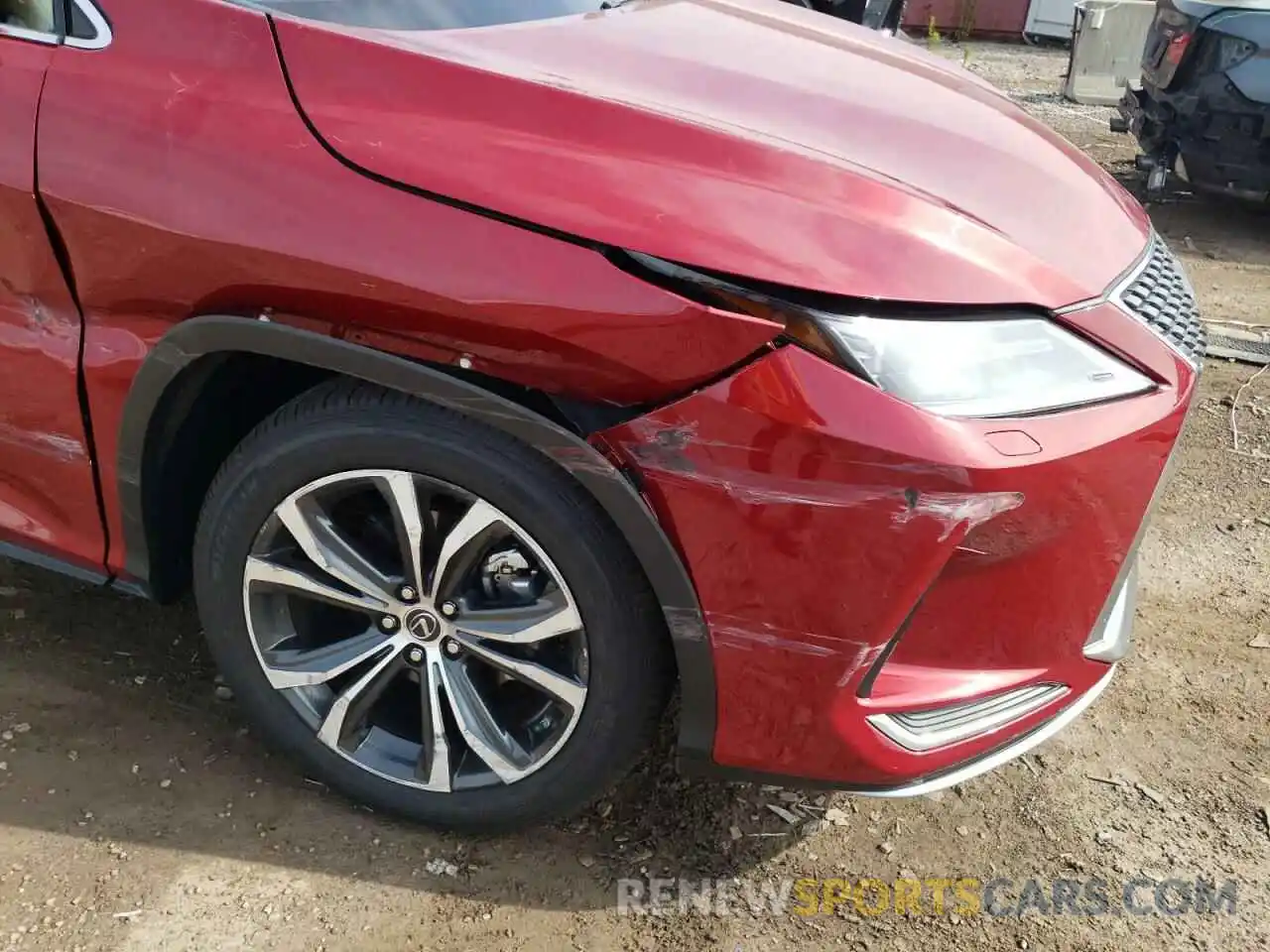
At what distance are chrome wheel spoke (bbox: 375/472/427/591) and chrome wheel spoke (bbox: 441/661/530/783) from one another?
Answer: 0.68ft

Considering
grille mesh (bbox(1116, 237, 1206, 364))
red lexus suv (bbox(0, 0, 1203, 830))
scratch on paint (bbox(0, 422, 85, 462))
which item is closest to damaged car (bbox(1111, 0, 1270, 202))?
grille mesh (bbox(1116, 237, 1206, 364))

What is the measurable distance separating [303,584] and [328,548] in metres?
0.10

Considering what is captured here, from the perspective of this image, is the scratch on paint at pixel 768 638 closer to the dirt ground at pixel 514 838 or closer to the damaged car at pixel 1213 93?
→ the dirt ground at pixel 514 838

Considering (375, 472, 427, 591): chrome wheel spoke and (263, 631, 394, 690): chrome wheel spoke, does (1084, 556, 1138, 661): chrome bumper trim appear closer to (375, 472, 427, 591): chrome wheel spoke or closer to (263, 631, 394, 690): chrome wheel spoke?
(375, 472, 427, 591): chrome wheel spoke

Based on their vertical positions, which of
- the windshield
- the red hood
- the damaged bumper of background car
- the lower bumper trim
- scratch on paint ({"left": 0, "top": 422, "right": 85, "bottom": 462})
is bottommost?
the lower bumper trim

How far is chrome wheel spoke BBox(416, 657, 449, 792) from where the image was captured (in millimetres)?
2016

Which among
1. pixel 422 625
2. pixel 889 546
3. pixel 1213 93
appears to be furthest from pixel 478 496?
pixel 1213 93

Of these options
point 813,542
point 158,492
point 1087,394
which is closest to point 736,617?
point 813,542

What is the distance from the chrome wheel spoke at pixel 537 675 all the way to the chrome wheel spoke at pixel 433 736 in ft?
0.35

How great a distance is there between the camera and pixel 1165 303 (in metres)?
2.02

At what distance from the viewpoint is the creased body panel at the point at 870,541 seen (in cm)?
157

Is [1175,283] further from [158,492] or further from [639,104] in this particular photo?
[158,492]

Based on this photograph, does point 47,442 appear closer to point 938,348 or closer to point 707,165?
point 707,165

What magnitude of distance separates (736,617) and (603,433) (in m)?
0.36
